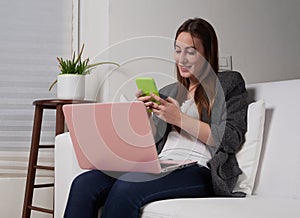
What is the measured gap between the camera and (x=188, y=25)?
2.08 meters

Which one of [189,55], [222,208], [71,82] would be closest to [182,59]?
[189,55]

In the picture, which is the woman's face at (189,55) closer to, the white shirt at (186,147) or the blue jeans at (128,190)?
the white shirt at (186,147)

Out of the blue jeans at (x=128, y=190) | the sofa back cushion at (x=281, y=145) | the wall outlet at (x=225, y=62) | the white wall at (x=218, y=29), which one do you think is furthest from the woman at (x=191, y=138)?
the wall outlet at (x=225, y=62)

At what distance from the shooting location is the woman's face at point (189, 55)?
205cm

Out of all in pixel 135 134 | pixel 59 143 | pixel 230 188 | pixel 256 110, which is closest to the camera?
pixel 135 134

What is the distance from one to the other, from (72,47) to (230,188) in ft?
5.44

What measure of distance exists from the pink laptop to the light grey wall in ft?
3.33

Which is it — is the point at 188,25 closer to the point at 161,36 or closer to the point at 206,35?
the point at 206,35

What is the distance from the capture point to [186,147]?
199 centimetres

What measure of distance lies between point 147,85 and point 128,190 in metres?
0.35

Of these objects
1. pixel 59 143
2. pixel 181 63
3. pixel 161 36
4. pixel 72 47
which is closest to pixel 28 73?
pixel 72 47

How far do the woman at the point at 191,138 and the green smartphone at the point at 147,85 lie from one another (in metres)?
0.03

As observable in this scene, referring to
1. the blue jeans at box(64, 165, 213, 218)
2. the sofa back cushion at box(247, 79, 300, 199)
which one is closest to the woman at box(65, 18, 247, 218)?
the blue jeans at box(64, 165, 213, 218)

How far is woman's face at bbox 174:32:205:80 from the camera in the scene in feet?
6.73
